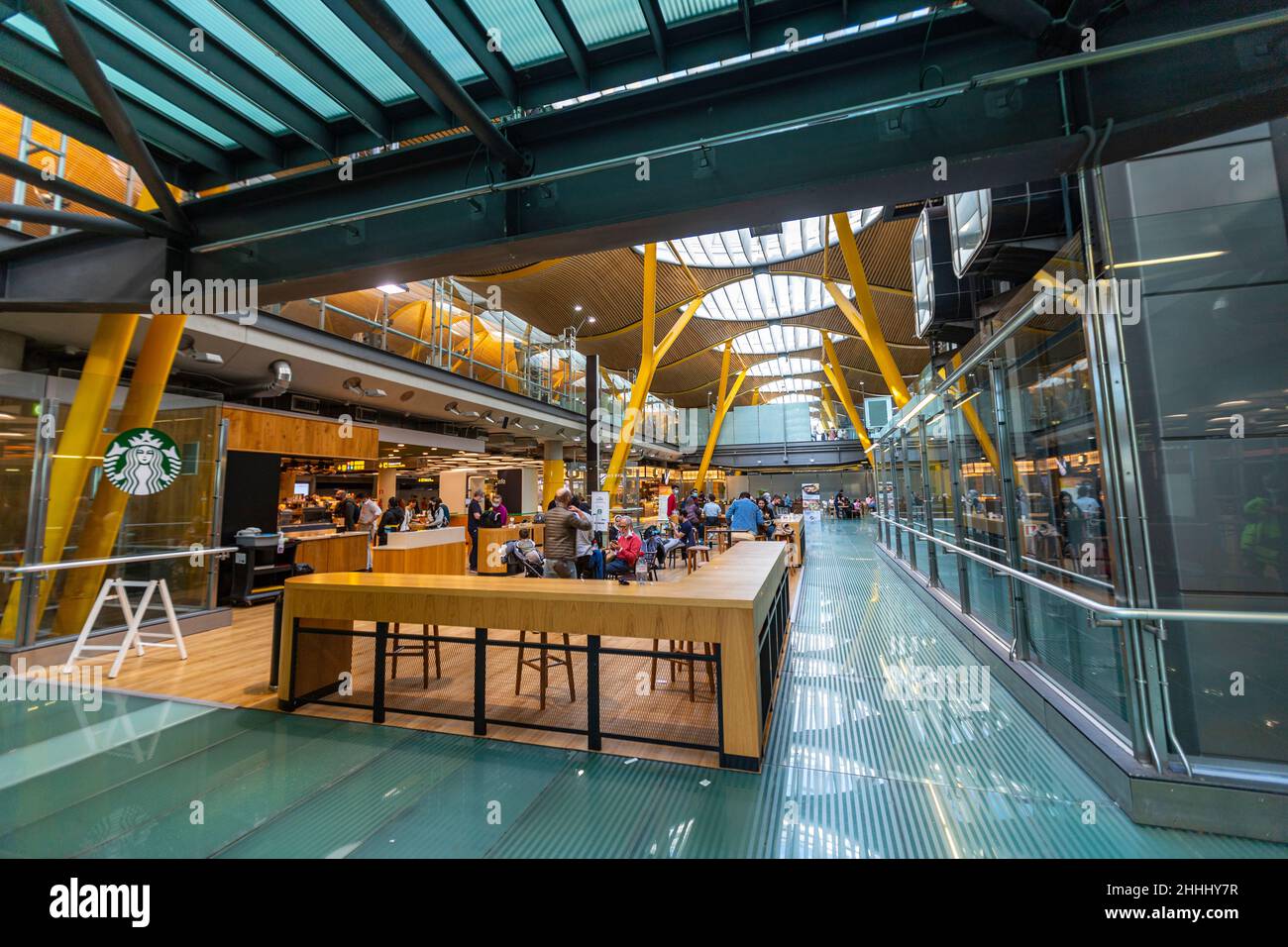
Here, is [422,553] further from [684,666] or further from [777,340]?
[777,340]

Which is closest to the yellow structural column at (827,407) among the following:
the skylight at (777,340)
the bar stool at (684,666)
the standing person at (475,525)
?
the skylight at (777,340)

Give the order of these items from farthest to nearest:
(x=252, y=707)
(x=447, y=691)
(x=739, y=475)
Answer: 1. (x=739, y=475)
2. (x=447, y=691)
3. (x=252, y=707)

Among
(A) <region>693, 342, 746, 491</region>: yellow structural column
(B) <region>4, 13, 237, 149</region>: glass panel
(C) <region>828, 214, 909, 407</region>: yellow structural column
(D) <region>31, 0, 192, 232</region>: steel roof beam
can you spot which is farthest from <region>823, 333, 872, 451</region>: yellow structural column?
(D) <region>31, 0, 192, 232</region>: steel roof beam

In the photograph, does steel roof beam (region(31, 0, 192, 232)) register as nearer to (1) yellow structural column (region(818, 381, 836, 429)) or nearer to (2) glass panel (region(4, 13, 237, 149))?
(2) glass panel (region(4, 13, 237, 149))

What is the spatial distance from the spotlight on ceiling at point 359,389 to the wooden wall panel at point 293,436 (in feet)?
3.41

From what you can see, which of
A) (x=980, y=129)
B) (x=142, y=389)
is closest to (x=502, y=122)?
(x=980, y=129)

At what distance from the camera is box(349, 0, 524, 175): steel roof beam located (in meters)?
1.83

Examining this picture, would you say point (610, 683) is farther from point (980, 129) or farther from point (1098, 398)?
point (980, 129)

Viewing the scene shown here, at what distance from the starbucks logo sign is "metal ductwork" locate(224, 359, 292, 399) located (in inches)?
77.0

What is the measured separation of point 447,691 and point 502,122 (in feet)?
13.2

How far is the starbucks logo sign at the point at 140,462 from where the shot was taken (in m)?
5.24

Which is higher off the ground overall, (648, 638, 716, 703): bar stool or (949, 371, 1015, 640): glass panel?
(949, 371, 1015, 640): glass panel

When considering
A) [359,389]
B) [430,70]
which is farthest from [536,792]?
[359,389]
